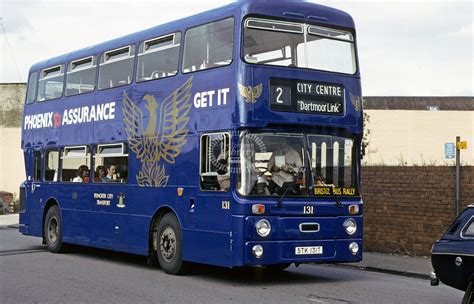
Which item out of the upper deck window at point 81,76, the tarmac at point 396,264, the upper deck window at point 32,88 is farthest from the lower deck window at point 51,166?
the tarmac at point 396,264

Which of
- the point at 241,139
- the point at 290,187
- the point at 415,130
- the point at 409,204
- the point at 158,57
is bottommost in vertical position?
the point at 409,204

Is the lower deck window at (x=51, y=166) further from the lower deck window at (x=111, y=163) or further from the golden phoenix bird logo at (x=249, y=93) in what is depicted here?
the golden phoenix bird logo at (x=249, y=93)

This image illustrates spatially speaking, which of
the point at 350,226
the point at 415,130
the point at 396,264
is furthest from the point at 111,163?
the point at 415,130

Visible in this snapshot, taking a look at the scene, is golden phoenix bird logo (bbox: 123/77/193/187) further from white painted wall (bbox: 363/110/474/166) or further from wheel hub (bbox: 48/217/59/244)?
white painted wall (bbox: 363/110/474/166)

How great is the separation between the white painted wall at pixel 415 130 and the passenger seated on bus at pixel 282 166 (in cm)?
3369

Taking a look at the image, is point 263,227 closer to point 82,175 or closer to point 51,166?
point 82,175

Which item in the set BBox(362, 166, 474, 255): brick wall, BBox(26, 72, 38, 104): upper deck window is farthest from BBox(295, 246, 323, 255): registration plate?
BBox(26, 72, 38, 104): upper deck window

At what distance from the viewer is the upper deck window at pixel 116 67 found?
1502cm

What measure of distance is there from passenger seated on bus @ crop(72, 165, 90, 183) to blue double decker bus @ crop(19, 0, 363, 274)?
4.38 feet

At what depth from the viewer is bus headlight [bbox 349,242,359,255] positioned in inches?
490

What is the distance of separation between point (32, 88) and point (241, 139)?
9250mm

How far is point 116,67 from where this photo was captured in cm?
1552

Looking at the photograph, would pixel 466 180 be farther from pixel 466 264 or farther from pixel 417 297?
pixel 466 264

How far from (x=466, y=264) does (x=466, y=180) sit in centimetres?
773
